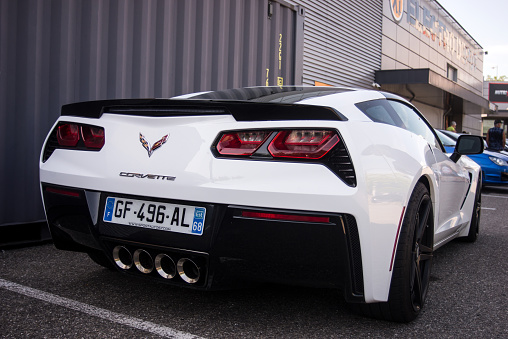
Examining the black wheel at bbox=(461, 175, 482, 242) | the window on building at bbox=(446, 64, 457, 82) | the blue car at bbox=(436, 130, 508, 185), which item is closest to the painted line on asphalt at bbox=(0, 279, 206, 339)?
the black wheel at bbox=(461, 175, 482, 242)

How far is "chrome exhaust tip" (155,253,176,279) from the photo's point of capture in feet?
7.47

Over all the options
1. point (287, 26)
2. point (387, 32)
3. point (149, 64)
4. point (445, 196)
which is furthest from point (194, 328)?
point (387, 32)

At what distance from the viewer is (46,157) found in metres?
2.72

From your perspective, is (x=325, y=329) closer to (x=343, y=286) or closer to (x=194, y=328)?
(x=343, y=286)

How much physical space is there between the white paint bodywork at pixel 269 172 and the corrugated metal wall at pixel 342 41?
8792 millimetres

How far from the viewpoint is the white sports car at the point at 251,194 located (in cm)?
205

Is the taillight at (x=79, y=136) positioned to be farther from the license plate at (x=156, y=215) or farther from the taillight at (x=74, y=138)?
the license plate at (x=156, y=215)

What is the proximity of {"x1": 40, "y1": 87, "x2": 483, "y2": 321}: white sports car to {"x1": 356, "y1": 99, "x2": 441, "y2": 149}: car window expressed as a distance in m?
0.03

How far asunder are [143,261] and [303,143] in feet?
3.05

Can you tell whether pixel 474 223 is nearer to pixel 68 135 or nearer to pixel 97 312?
pixel 97 312

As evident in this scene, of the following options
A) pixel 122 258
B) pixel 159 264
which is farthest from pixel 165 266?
pixel 122 258

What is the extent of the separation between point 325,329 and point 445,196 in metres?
1.42

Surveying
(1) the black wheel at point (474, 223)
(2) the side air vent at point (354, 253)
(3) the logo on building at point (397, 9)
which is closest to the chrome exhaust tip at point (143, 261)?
(2) the side air vent at point (354, 253)

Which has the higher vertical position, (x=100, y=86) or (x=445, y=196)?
(x=100, y=86)
